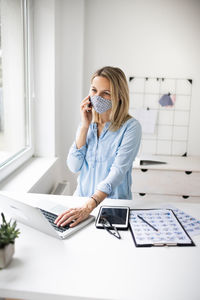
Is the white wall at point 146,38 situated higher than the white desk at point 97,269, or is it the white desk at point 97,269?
the white wall at point 146,38

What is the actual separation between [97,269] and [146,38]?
8.09 ft

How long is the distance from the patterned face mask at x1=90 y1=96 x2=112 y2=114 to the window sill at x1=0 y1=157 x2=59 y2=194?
0.65 m

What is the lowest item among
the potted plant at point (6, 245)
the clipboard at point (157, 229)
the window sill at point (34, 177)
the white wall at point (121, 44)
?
the window sill at point (34, 177)

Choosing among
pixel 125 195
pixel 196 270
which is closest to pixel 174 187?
pixel 125 195

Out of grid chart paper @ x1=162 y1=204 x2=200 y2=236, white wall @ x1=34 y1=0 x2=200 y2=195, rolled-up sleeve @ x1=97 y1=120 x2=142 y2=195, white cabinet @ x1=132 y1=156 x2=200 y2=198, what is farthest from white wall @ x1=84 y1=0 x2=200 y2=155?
grid chart paper @ x1=162 y1=204 x2=200 y2=236

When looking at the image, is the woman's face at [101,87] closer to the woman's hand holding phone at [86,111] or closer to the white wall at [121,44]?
the woman's hand holding phone at [86,111]

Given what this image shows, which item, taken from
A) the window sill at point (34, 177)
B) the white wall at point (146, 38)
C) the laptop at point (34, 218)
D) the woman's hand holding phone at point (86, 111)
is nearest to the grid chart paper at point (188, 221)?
the laptop at point (34, 218)

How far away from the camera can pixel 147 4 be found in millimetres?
2812

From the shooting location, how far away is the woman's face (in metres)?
1.57

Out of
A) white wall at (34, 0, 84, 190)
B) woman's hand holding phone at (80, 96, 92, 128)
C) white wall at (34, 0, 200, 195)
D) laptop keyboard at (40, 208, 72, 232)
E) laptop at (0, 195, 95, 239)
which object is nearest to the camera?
laptop at (0, 195, 95, 239)

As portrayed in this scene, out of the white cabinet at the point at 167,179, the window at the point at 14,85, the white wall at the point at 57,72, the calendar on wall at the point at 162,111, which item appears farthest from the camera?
the calendar on wall at the point at 162,111

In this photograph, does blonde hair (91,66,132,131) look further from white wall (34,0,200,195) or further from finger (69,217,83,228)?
white wall (34,0,200,195)

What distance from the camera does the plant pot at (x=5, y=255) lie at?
2.97 ft

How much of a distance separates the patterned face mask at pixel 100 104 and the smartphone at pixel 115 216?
0.53 m
